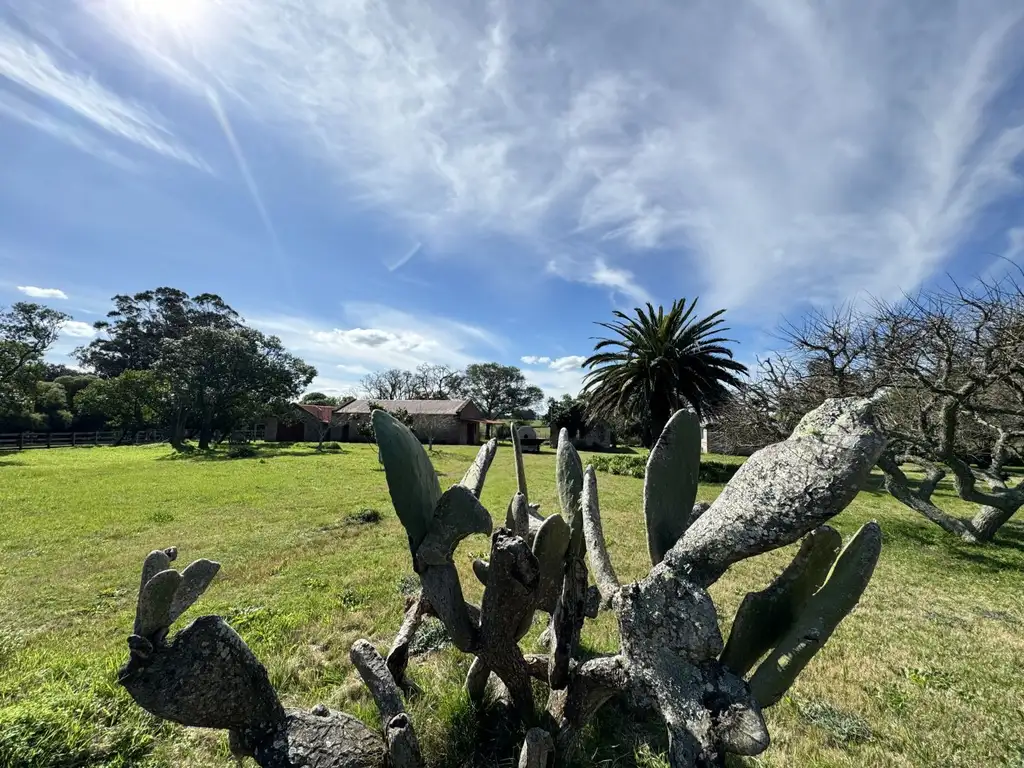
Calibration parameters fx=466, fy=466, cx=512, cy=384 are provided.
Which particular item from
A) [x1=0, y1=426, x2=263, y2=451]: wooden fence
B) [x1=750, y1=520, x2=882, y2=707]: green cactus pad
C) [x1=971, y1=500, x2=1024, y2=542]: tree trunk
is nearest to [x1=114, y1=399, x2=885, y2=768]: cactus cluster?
[x1=750, y1=520, x2=882, y2=707]: green cactus pad

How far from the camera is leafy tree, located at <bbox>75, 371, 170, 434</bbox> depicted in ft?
98.5

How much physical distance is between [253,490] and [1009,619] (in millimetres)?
14753

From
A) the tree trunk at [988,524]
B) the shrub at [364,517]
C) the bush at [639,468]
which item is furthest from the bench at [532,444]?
the tree trunk at [988,524]

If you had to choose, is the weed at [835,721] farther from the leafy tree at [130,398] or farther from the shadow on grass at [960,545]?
the leafy tree at [130,398]

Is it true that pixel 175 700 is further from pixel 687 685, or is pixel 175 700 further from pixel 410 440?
pixel 687 685

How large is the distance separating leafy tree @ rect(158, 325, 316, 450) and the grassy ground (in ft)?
62.9

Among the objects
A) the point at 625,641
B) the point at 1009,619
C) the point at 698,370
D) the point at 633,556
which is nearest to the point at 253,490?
the point at 633,556

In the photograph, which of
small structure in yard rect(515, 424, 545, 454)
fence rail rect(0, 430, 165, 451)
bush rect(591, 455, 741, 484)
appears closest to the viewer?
bush rect(591, 455, 741, 484)

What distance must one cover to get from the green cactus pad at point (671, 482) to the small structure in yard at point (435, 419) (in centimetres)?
3724

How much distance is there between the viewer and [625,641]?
5.48ft

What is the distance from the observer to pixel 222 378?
2905 cm

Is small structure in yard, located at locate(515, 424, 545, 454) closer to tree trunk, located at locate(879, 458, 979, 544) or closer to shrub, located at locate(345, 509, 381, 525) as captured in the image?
shrub, located at locate(345, 509, 381, 525)

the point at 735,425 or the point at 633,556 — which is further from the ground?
the point at 735,425

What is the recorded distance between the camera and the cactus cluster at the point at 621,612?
1.37m
